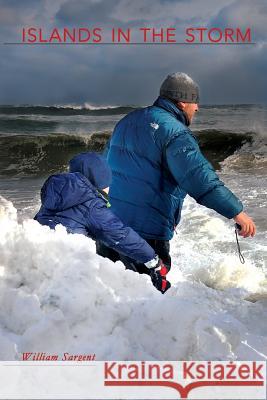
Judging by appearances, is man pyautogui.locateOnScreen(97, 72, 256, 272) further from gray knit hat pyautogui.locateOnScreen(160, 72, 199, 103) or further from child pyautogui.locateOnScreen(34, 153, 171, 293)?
child pyautogui.locateOnScreen(34, 153, 171, 293)

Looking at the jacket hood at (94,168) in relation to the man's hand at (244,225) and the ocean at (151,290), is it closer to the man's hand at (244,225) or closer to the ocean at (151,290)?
the ocean at (151,290)

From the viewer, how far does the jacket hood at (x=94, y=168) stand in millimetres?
3281

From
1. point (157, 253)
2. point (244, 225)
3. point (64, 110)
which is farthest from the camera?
point (64, 110)

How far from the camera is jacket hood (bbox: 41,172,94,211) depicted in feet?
10.4

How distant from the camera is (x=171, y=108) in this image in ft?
11.0

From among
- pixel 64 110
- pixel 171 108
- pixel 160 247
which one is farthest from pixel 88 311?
pixel 64 110

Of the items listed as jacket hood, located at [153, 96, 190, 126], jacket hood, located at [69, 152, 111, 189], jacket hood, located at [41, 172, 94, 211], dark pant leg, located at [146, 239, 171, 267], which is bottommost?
dark pant leg, located at [146, 239, 171, 267]

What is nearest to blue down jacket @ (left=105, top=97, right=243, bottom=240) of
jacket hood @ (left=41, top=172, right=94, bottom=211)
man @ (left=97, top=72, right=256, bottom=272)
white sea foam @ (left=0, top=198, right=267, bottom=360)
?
man @ (left=97, top=72, right=256, bottom=272)

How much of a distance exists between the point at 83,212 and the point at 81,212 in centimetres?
1

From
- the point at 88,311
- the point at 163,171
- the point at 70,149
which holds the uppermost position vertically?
the point at 163,171

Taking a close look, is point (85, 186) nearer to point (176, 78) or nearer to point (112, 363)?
point (176, 78)

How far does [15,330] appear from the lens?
8.02 feet

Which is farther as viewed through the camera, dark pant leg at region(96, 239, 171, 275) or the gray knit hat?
dark pant leg at region(96, 239, 171, 275)

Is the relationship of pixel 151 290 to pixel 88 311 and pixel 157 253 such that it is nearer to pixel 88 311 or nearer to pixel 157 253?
pixel 88 311
